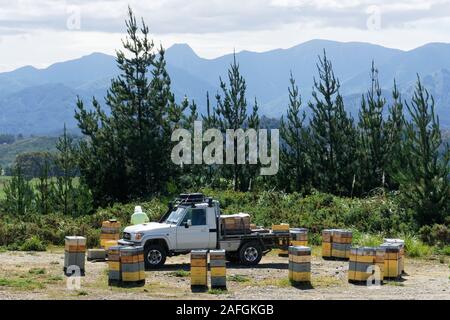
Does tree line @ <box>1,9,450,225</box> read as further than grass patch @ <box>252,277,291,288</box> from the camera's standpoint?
Yes

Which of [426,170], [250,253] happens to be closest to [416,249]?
[426,170]

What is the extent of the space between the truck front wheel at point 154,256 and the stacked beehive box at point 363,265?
599cm

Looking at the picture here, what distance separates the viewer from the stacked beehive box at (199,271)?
1991 centimetres

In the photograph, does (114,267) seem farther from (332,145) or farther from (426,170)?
(332,145)

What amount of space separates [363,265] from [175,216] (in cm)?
645

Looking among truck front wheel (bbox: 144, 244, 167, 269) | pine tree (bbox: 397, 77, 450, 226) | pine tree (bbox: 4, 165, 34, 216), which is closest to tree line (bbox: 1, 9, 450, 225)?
pine tree (bbox: 4, 165, 34, 216)

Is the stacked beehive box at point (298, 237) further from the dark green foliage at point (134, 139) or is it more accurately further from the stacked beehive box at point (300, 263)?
the dark green foliage at point (134, 139)

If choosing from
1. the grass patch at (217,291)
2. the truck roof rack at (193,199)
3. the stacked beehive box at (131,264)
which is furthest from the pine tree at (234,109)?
the grass patch at (217,291)

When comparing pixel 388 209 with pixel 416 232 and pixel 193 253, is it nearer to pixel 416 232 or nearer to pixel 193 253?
pixel 416 232

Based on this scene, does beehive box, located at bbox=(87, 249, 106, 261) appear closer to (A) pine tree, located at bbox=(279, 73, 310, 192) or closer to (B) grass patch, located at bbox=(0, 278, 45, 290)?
(B) grass patch, located at bbox=(0, 278, 45, 290)

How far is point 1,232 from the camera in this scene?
30.5 metres

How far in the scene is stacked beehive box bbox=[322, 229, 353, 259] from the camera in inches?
1025

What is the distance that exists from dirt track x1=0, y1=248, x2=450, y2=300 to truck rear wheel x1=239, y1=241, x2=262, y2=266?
0.96 feet
